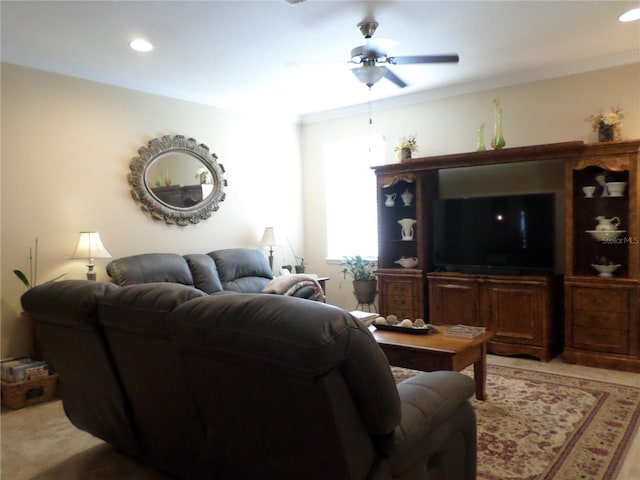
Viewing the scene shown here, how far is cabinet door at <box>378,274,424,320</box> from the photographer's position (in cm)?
505

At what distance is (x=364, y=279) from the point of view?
231 inches

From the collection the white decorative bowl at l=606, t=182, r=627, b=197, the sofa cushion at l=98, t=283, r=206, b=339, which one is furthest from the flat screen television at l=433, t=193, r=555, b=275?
the sofa cushion at l=98, t=283, r=206, b=339

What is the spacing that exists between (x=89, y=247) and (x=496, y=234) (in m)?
3.71

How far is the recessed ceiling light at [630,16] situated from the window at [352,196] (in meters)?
2.85

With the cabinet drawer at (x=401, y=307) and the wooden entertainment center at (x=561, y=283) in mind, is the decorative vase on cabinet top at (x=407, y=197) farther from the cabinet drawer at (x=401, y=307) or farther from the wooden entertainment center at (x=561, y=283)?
the cabinet drawer at (x=401, y=307)

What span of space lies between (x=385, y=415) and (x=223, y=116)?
4.82 metres

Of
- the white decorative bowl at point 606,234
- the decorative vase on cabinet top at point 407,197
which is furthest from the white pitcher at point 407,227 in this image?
the white decorative bowl at point 606,234

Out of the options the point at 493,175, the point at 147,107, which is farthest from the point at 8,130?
the point at 493,175

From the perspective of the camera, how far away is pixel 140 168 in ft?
15.5

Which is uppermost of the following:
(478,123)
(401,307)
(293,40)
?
(293,40)

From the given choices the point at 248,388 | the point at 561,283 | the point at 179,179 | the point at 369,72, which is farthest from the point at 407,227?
the point at 248,388

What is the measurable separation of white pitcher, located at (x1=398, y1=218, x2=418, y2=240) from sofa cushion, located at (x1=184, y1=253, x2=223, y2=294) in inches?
82.3

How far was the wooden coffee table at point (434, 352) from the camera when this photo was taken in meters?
2.94

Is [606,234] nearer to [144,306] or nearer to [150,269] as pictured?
[144,306]
